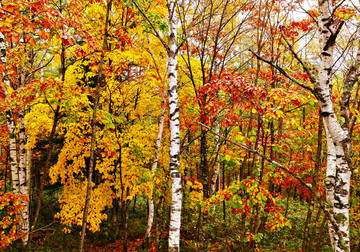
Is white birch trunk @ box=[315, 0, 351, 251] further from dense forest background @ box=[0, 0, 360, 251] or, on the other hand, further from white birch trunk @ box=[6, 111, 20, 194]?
white birch trunk @ box=[6, 111, 20, 194]

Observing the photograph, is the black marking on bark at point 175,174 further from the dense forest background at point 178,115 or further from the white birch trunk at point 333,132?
the white birch trunk at point 333,132

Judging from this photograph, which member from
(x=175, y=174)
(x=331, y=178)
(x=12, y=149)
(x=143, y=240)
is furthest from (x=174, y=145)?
(x=143, y=240)

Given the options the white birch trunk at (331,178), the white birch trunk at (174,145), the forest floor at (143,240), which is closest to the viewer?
the white birch trunk at (331,178)

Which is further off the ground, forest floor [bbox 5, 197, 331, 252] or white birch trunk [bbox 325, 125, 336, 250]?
white birch trunk [bbox 325, 125, 336, 250]

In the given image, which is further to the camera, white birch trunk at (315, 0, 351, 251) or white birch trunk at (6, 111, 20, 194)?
white birch trunk at (6, 111, 20, 194)

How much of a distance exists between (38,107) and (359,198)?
38.5 ft

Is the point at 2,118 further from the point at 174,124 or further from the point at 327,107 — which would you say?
the point at 327,107

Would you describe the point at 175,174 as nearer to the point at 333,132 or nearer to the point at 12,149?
the point at 333,132

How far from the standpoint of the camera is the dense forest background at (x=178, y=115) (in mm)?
3330

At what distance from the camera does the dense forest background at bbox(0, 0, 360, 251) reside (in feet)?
10.9

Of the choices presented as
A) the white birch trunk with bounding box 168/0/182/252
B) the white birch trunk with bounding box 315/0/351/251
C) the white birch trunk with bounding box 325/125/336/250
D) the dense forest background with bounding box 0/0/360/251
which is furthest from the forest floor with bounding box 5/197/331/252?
the white birch trunk with bounding box 315/0/351/251

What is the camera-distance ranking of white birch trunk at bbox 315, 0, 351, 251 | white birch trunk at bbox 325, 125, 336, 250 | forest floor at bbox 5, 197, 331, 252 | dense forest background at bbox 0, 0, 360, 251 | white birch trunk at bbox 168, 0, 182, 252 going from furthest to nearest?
forest floor at bbox 5, 197, 331, 252 < white birch trunk at bbox 168, 0, 182, 252 < dense forest background at bbox 0, 0, 360, 251 < white birch trunk at bbox 325, 125, 336, 250 < white birch trunk at bbox 315, 0, 351, 251

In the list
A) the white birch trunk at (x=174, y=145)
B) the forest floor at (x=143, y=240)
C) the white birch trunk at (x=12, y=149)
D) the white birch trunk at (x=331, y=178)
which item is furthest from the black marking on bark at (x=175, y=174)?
the white birch trunk at (x=12, y=149)

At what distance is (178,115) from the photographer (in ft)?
15.5
